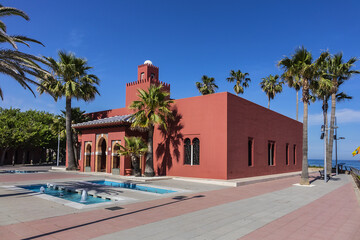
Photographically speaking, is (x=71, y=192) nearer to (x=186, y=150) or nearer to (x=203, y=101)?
(x=186, y=150)

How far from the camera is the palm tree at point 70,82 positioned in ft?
79.4

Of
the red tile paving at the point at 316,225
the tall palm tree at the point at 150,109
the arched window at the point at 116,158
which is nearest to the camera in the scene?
the red tile paving at the point at 316,225

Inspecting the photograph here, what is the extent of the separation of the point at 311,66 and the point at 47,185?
697 inches

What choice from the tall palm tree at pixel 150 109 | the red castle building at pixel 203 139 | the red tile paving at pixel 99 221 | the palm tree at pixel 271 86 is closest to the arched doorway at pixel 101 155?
the red castle building at pixel 203 139

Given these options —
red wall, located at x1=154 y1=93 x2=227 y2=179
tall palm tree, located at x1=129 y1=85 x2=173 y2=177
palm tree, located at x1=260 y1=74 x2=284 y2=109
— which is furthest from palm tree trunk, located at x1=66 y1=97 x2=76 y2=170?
palm tree, located at x1=260 y1=74 x2=284 y2=109

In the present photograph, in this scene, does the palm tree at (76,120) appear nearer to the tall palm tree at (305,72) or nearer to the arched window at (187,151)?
the arched window at (187,151)

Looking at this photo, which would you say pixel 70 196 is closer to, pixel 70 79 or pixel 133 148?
pixel 133 148

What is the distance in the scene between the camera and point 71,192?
530 inches

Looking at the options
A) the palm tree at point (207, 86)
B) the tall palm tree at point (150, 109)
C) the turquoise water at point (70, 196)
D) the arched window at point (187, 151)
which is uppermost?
the palm tree at point (207, 86)

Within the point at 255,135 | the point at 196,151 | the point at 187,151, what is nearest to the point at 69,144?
the point at 187,151

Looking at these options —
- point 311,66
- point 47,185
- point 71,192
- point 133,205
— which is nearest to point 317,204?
point 133,205

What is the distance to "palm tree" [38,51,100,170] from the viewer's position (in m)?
24.2

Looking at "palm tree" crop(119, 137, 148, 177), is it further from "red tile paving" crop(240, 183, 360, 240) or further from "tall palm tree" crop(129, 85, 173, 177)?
"red tile paving" crop(240, 183, 360, 240)

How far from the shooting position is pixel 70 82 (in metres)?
24.4
